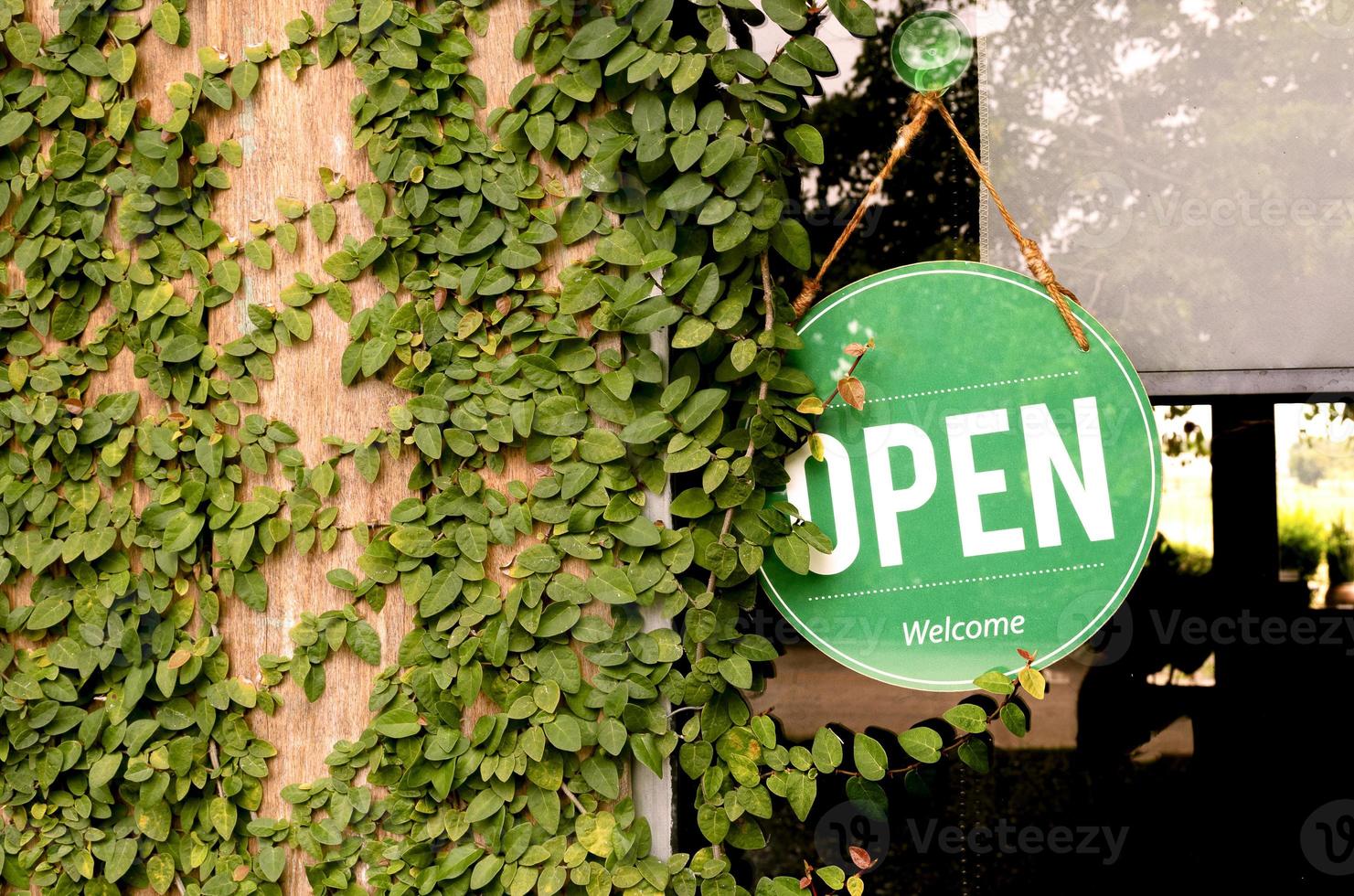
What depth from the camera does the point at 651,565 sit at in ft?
5.85

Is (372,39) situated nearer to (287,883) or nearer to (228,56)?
(228,56)

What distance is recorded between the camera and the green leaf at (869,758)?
5.98 ft

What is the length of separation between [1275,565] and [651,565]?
1.26 metres

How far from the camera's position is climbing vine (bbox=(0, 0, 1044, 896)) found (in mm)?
1776

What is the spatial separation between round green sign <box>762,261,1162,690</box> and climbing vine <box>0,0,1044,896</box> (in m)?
0.10

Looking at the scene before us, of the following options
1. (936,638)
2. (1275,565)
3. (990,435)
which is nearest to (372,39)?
(990,435)

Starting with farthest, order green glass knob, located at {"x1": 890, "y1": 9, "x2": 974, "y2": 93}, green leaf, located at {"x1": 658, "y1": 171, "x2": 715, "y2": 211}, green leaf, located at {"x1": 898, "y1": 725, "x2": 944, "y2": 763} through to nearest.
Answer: green glass knob, located at {"x1": 890, "y1": 9, "x2": 974, "y2": 93} → green leaf, located at {"x1": 898, "y1": 725, "x2": 944, "y2": 763} → green leaf, located at {"x1": 658, "y1": 171, "x2": 715, "y2": 211}

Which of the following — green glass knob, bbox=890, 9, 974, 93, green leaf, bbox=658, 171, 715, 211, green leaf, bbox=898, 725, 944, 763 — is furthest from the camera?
green glass knob, bbox=890, 9, 974, 93

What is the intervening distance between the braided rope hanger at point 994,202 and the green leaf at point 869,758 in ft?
2.77

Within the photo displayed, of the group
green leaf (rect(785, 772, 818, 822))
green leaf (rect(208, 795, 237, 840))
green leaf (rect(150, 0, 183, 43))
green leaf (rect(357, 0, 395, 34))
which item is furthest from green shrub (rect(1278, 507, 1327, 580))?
green leaf (rect(150, 0, 183, 43))

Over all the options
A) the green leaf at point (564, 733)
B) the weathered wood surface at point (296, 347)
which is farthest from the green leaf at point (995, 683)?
the green leaf at point (564, 733)

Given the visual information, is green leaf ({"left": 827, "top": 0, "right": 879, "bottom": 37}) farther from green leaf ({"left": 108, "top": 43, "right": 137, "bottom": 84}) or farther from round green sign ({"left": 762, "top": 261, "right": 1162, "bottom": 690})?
green leaf ({"left": 108, "top": 43, "right": 137, "bottom": 84})

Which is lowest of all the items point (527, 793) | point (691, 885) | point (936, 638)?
point (691, 885)

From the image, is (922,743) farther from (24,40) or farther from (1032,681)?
(24,40)
